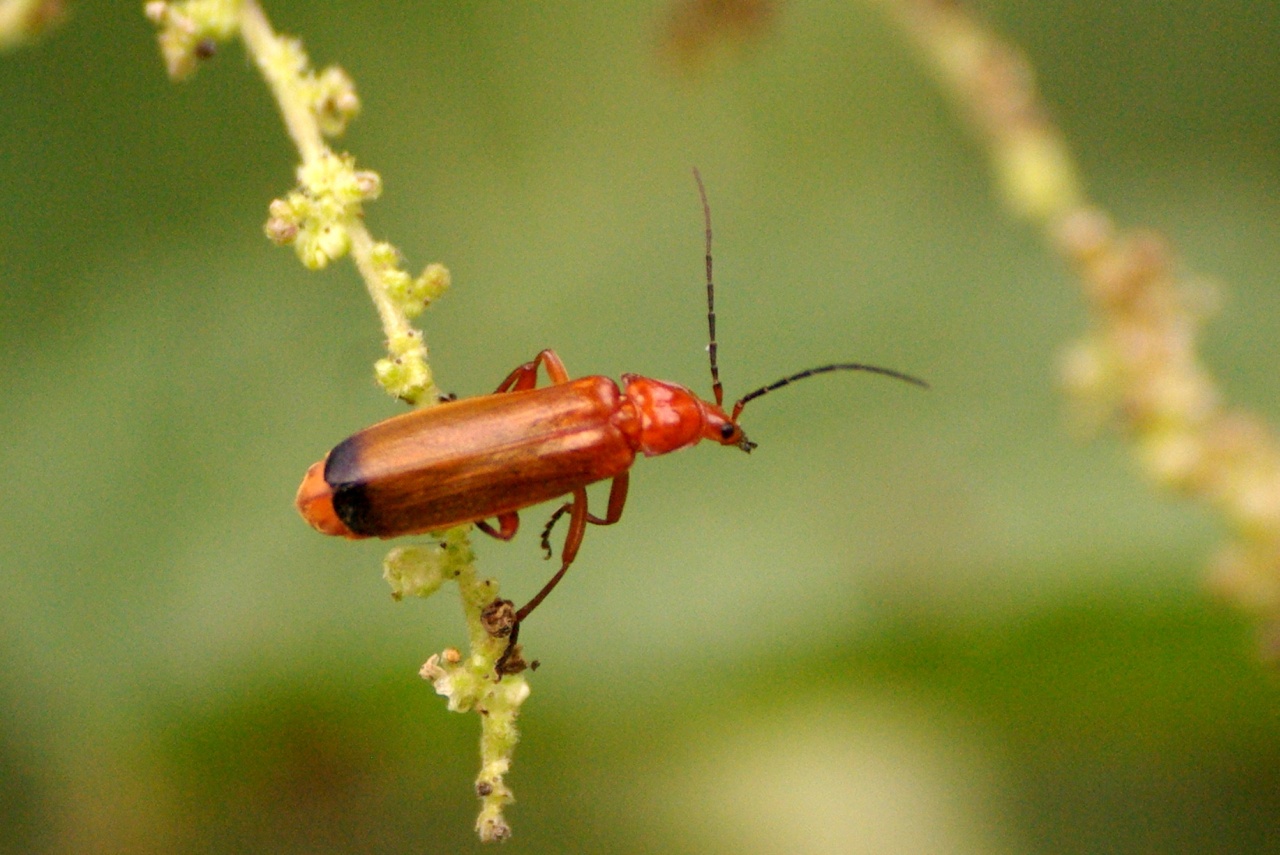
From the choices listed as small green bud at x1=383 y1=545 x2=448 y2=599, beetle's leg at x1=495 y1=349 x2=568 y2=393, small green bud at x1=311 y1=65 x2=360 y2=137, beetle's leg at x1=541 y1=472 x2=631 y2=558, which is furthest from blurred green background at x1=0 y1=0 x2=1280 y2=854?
small green bud at x1=311 y1=65 x2=360 y2=137

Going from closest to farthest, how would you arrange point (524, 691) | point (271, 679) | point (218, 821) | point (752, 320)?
point (524, 691)
point (271, 679)
point (752, 320)
point (218, 821)

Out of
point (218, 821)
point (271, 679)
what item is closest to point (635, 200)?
point (271, 679)

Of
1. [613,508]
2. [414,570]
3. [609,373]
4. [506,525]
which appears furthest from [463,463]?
[609,373]

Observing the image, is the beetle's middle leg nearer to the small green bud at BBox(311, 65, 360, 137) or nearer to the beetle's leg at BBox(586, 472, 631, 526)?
the beetle's leg at BBox(586, 472, 631, 526)

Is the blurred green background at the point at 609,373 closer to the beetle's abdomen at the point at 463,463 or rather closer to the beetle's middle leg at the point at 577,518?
the beetle's middle leg at the point at 577,518

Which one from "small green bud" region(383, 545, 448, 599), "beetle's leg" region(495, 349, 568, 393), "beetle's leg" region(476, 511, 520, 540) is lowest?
"small green bud" region(383, 545, 448, 599)

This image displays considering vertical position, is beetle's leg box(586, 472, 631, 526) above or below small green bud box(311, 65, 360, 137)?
above

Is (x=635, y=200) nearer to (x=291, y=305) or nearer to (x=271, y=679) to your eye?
(x=291, y=305)
